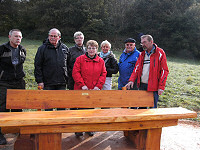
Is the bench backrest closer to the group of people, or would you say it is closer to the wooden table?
the group of people

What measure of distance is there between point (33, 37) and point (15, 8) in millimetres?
8158

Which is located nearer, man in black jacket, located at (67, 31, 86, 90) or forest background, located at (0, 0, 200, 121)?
man in black jacket, located at (67, 31, 86, 90)

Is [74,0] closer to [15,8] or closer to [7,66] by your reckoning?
[15,8]

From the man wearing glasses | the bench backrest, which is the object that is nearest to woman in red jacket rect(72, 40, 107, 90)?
the bench backrest

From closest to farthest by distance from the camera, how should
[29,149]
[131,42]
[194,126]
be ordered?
[29,149] → [131,42] → [194,126]

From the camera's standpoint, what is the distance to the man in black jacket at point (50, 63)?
3877mm

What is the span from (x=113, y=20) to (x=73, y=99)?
1293 inches

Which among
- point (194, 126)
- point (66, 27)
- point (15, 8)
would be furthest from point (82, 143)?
point (15, 8)

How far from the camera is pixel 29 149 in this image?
3230mm

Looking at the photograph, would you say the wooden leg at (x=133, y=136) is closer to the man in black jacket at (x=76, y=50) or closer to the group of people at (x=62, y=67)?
the group of people at (x=62, y=67)

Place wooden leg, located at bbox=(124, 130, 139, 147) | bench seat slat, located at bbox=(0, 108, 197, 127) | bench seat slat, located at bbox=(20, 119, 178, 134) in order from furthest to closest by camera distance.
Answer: wooden leg, located at bbox=(124, 130, 139, 147) → bench seat slat, located at bbox=(20, 119, 178, 134) → bench seat slat, located at bbox=(0, 108, 197, 127)

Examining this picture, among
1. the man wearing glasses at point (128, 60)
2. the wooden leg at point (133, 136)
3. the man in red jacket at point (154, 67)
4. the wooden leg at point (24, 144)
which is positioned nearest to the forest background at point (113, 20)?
the man wearing glasses at point (128, 60)

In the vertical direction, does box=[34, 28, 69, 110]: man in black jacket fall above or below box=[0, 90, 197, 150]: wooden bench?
above

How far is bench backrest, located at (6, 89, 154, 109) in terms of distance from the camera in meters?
3.32
